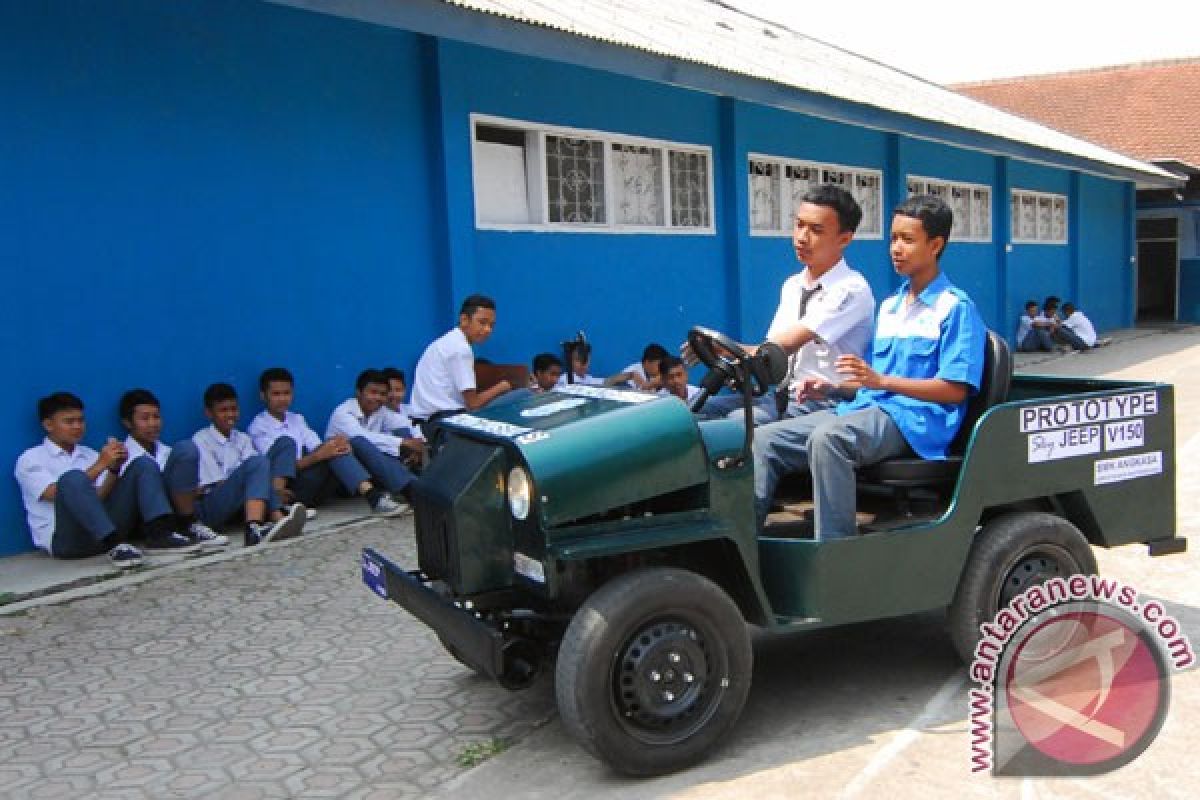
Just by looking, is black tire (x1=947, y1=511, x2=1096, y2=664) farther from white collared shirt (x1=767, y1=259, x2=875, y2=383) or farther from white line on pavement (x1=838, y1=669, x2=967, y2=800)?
white collared shirt (x1=767, y1=259, x2=875, y2=383)

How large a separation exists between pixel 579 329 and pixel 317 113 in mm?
3362

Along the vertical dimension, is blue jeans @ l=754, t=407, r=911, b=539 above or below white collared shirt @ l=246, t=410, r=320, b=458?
above

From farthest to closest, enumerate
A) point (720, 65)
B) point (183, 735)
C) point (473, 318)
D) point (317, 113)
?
point (720, 65) < point (317, 113) < point (473, 318) < point (183, 735)

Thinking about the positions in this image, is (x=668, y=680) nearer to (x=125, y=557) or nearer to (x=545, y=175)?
(x=125, y=557)

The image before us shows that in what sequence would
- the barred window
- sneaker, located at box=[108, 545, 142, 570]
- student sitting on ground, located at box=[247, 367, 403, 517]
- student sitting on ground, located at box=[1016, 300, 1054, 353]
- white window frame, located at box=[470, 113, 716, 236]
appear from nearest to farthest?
sneaker, located at box=[108, 545, 142, 570] < student sitting on ground, located at box=[247, 367, 403, 517] < white window frame, located at box=[470, 113, 716, 236] < student sitting on ground, located at box=[1016, 300, 1054, 353] < the barred window

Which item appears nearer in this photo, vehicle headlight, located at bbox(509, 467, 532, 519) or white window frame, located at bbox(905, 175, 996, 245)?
vehicle headlight, located at bbox(509, 467, 532, 519)

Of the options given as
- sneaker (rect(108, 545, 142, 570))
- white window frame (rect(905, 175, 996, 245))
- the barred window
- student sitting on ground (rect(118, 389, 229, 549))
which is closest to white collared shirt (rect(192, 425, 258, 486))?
student sitting on ground (rect(118, 389, 229, 549))

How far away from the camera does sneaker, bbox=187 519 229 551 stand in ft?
20.1

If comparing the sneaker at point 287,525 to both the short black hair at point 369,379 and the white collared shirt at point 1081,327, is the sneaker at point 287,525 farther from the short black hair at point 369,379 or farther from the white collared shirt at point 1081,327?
the white collared shirt at point 1081,327

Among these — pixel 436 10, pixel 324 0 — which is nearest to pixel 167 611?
pixel 324 0

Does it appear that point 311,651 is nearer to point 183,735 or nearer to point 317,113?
point 183,735

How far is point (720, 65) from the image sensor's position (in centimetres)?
991

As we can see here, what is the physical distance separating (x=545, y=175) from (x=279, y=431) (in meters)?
3.80

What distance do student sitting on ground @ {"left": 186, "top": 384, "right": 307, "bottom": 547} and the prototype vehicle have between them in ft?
8.84
